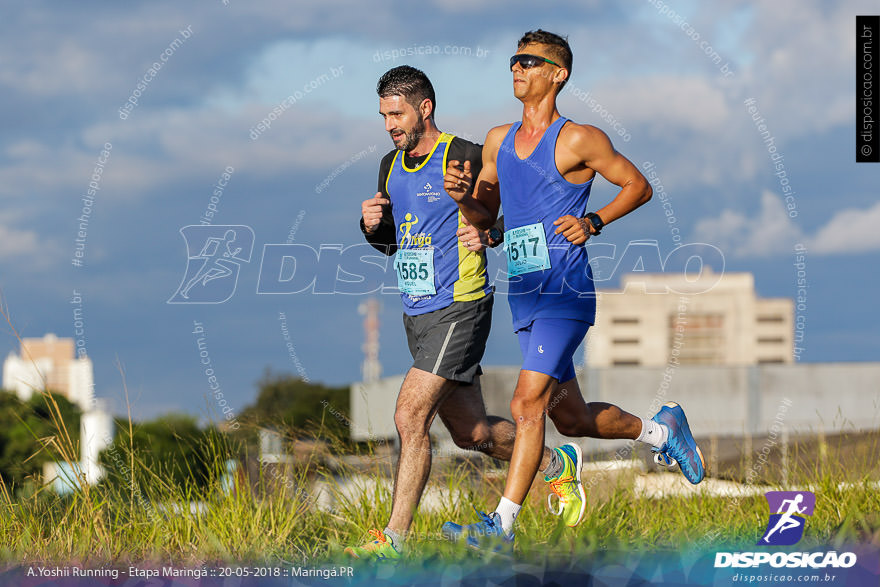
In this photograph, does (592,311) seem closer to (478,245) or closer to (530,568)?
(478,245)

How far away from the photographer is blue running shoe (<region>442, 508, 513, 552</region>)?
466 centimetres

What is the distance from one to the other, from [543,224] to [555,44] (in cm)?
96

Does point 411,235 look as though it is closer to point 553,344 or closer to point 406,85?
point 406,85

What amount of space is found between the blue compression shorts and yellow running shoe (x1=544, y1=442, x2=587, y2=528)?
57cm

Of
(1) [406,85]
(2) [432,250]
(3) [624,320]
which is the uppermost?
(3) [624,320]

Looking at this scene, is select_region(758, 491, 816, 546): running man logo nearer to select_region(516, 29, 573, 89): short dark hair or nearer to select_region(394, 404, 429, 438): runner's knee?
select_region(394, 404, 429, 438): runner's knee

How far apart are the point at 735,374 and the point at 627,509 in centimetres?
4180

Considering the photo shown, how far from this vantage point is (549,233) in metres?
5.09

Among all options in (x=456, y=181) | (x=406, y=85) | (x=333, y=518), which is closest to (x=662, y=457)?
(x=333, y=518)

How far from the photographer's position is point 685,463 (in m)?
6.05

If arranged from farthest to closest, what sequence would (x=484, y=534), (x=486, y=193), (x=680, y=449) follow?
(x=680, y=449)
(x=486, y=193)
(x=484, y=534)

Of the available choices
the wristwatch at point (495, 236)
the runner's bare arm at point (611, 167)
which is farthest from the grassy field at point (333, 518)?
the runner's bare arm at point (611, 167)

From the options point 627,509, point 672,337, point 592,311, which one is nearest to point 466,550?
point 592,311

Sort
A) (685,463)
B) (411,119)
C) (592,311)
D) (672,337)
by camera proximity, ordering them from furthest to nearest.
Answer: (672,337), (685,463), (411,119), (592,311)
